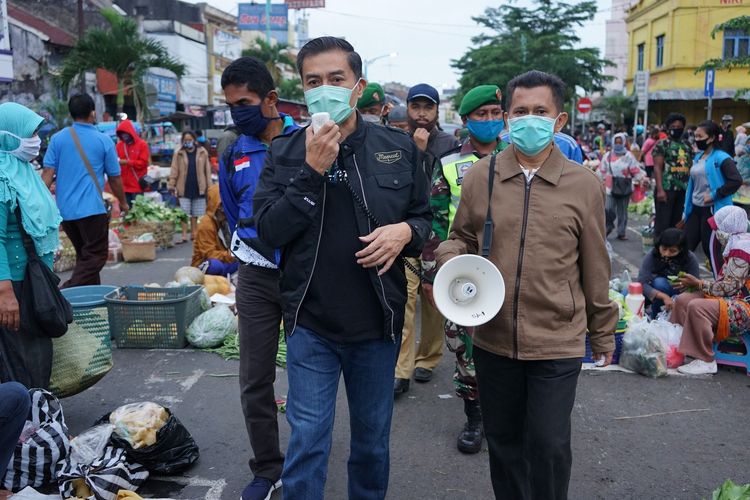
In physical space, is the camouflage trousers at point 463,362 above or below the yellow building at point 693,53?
below

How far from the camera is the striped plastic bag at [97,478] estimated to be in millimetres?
3371

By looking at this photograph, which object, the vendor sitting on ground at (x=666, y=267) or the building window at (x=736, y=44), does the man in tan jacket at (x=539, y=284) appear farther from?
the building window at (x=736, y=44)

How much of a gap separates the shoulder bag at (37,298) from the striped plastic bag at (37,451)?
49cm

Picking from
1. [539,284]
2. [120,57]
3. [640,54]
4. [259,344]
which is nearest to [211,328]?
[259,344]

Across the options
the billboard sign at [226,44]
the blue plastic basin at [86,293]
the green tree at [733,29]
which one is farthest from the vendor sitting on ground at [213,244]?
the billboard sign at [226,44]

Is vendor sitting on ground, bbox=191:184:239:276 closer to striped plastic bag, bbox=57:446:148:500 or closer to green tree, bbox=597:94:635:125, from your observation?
striped plastic bag, bbox=57:446:148:500

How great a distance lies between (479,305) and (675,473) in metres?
2.08

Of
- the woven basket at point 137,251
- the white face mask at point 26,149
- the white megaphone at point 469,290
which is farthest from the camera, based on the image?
the woven basket at point 137,251

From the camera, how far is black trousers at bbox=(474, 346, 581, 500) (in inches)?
107

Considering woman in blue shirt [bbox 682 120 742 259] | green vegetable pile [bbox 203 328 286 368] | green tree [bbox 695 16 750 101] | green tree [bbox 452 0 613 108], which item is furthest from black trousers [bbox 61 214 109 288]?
green tree [bbox 452 0 613 108]

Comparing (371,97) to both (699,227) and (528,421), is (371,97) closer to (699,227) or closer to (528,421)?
(528,421)

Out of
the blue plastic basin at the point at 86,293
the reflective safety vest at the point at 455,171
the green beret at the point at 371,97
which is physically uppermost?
the green beret at the point at 371,97

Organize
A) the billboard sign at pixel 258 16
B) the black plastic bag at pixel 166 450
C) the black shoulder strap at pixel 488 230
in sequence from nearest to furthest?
1. the black shoulder strap at pixel 488 230
2. the black plastic bag at pixel 166 450
3. the billboard sign at pixel 258 16

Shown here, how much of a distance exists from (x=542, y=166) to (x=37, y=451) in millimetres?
2889
